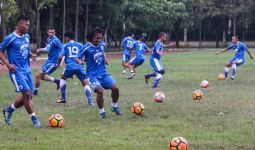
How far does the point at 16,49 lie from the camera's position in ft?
32.9

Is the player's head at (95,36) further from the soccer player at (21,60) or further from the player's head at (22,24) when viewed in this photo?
the player's head at (22,24)

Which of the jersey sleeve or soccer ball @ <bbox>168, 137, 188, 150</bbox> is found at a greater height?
the jersey sleeve

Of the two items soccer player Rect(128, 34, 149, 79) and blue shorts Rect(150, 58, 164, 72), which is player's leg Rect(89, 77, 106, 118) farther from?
soccer player Rect(128, 34, 149, 79)

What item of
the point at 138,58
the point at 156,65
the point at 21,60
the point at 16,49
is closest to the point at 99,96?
the point at 21,60

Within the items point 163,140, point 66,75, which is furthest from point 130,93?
point 163,140

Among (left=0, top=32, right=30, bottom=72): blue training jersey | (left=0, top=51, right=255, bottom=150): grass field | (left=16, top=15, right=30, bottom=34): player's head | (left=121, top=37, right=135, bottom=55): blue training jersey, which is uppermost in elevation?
(left=16, top=15, right=30, bottom=34): player's head

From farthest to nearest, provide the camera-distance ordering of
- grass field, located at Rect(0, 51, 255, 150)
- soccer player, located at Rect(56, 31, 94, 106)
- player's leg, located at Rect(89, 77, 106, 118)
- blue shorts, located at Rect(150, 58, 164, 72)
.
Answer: blue shorts, located at Rect(150, 58, 164, 72), soccer player, located at Rect(56, 31, 94, 106), player's leg, located at Rect(89, 77, 106, 118), grass field, located at Rect(0, 51, 255, 150)

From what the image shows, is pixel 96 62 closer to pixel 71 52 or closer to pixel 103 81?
pixel 103 81

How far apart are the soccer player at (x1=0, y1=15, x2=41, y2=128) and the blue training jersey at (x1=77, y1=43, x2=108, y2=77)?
5.31ft

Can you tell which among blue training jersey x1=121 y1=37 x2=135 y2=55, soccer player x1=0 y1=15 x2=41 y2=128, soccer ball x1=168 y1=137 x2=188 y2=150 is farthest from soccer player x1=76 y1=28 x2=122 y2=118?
blue training jersey x1=121 y1=37 x2=135 y2=55

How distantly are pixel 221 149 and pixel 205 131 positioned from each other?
1.50 metres

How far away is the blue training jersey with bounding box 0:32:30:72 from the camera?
995cm

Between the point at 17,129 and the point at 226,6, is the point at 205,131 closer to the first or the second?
the point at 17,129

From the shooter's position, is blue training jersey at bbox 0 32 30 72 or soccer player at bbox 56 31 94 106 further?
soccer player at bbox 56 31 94 106
